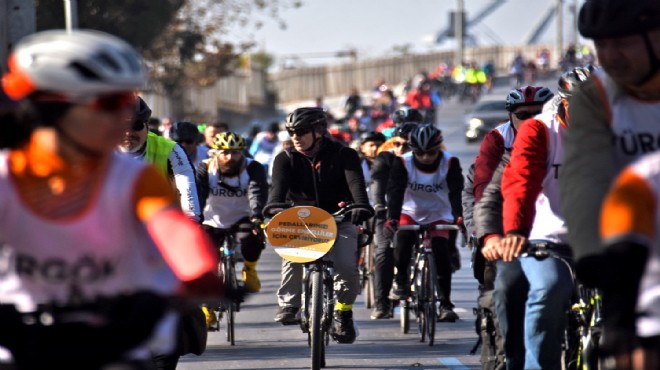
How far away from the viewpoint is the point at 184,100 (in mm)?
62812

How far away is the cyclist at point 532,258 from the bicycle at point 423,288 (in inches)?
241

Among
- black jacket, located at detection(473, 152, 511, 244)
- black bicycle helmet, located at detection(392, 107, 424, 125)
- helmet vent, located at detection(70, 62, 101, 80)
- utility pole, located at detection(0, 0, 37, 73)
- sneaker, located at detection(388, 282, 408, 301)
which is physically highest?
utility pole, located at detection(0, 0, 37, 73)

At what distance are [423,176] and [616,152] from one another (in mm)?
8875

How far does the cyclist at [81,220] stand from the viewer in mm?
3969

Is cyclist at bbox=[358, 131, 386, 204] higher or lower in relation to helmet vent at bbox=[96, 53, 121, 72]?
lower

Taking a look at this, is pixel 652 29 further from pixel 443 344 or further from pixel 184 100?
pixel 184 100

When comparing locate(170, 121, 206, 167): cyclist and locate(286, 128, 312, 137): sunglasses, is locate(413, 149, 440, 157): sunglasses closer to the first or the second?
locate(170, 121, 206, 167): cyclist

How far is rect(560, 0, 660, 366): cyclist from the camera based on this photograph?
4598mm

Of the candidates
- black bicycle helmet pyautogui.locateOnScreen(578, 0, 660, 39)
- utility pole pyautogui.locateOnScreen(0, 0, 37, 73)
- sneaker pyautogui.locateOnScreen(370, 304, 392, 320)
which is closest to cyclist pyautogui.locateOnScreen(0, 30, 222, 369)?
black bicycle helmet pyautogui.locateOnScreen(578, 0, 660, 39)

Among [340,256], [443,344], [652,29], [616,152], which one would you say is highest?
[652,29]

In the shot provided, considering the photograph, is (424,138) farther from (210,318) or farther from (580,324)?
(580,324)

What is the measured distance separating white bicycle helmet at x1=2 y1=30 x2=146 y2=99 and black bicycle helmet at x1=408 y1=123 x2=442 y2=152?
914 centimetres

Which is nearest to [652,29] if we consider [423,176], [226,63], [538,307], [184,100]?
[538,307]

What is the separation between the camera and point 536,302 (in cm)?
600
